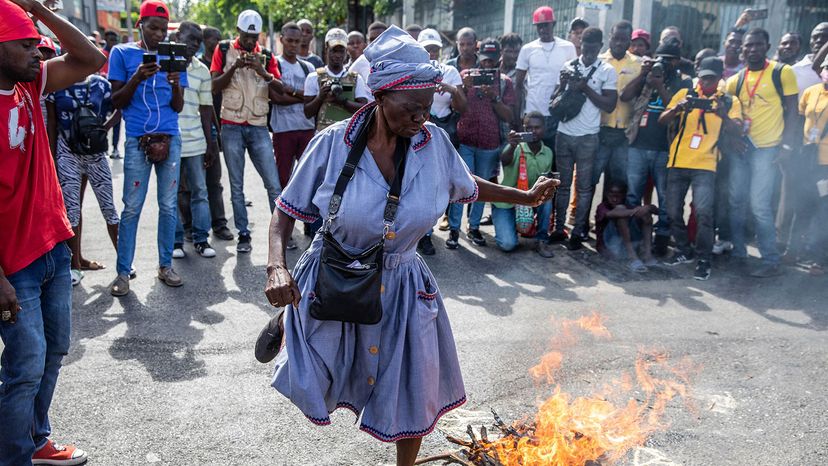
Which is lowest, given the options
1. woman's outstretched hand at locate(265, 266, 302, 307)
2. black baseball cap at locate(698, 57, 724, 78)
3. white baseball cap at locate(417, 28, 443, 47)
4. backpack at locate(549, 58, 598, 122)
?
woman's outstretched hand at locate(265, 266, 302, 307)

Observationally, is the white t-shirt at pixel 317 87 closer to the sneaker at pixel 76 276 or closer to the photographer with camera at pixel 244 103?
the photographer with camera at pixel 244 103

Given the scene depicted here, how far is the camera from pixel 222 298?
5.77 m

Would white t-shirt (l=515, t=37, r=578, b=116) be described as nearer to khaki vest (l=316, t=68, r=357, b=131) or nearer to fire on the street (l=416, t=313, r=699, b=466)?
khaki vest (l=316, t=68, r=357, b=131)

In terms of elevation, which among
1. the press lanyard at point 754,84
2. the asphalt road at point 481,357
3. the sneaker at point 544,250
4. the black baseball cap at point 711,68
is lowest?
the asphalt road at point 481,357

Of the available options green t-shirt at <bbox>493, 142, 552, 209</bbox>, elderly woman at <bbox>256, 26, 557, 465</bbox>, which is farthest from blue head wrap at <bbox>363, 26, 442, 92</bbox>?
green t-shirt at <bbox>493, 142, 552, 209</bbox>

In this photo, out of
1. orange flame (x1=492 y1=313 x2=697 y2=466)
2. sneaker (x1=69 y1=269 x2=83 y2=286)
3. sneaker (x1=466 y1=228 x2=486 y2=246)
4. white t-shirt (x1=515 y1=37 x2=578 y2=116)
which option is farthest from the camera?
white t-shirt (x1=515 y1=37 x2=578 y2=116)

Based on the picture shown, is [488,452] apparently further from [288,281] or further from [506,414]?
[288,281]

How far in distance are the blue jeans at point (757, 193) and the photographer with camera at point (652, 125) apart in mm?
681

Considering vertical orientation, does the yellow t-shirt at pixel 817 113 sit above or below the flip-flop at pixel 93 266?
above

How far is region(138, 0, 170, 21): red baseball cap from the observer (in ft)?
17.5

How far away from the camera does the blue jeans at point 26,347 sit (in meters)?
2.86

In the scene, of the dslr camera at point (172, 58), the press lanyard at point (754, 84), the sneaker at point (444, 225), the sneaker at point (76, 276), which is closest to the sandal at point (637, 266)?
the press lanyard at point (754, 84)

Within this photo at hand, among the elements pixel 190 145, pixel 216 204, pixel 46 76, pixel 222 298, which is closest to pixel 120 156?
pixel 216 204

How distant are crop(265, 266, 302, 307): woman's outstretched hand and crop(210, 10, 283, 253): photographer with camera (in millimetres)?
4472
